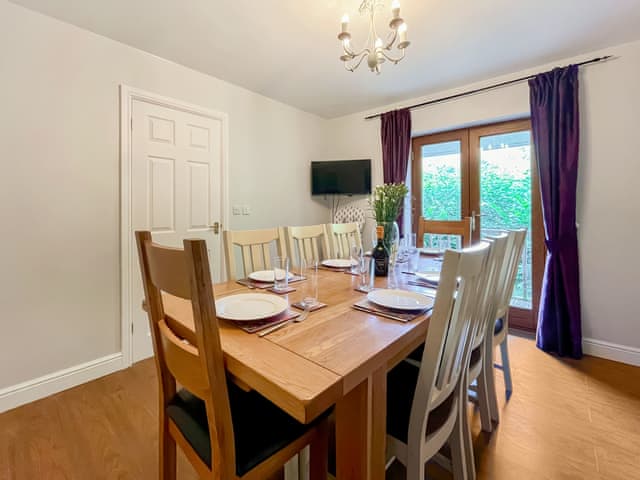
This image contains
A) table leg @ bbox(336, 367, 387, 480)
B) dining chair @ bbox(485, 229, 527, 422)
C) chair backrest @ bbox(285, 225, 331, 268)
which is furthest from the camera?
chair backrest @ bbox(285, 225, 331, 268)

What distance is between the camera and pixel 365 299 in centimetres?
127

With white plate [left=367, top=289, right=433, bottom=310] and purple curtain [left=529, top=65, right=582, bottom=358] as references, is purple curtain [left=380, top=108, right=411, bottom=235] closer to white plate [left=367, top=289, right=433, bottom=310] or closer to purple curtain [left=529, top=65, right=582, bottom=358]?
purple curtain [left=529, top=65, right=582, bottom=358]

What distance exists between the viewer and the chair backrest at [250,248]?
173cm

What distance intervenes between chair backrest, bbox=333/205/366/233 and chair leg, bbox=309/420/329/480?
2922 mm

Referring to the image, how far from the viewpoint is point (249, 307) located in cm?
112

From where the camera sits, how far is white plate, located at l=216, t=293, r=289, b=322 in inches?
39.7

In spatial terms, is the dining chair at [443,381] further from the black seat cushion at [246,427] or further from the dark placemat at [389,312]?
the black seat cushion at [246,427]

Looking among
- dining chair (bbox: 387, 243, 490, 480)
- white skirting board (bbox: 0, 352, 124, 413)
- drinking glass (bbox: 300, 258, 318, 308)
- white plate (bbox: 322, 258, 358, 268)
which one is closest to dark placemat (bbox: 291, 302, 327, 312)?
drinking glass (bbox: 300, 258, 318, 308)

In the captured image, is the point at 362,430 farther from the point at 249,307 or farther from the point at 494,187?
the point at 494,187

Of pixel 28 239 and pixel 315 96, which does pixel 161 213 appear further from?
pixel 315 96

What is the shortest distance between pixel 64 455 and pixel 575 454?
97.8 inches

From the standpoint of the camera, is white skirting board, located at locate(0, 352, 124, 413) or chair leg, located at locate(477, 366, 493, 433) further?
white skirting board, located at locate(0, 352, 124, 413)

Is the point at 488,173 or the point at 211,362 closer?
the point at 211,362

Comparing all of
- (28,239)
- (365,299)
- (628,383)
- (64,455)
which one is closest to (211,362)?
(365,299)
